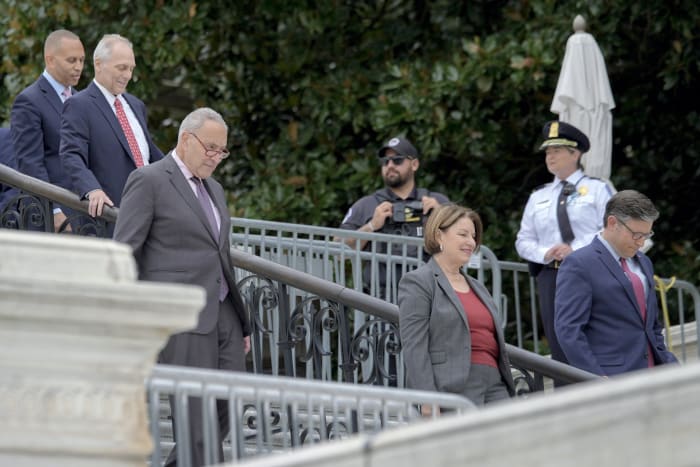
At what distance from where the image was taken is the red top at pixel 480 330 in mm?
6895

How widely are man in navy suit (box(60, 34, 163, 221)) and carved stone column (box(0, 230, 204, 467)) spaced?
3645 millimetres

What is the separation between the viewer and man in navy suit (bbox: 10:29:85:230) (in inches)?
341

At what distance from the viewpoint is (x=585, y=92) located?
11.0m

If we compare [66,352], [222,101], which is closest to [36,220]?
[66,352]

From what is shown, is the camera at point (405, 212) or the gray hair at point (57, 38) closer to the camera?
the gray hair at point (57, 38)

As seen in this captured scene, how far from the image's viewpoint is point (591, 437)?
4176 mm

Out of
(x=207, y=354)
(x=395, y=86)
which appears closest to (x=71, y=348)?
(x=207, y=354)

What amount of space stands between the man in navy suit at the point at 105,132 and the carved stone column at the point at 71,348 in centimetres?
364

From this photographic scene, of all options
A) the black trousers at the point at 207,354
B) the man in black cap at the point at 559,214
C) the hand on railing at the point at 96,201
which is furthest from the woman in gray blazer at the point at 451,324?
the man in black cap at the point at 559,214

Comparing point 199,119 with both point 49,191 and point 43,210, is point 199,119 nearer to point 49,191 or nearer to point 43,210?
point 49,191

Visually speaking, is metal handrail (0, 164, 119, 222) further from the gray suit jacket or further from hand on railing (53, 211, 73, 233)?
the gray suit jacket

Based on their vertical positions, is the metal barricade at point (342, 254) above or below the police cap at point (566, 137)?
below

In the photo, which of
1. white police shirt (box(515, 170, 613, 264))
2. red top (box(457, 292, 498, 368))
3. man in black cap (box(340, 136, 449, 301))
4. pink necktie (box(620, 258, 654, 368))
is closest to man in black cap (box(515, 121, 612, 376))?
white police shirt (box(515, 170, 613, 264))

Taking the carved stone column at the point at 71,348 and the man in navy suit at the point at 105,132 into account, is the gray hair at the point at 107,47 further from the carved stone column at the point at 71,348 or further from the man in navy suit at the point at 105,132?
the carved stone column at the point at 71,348
